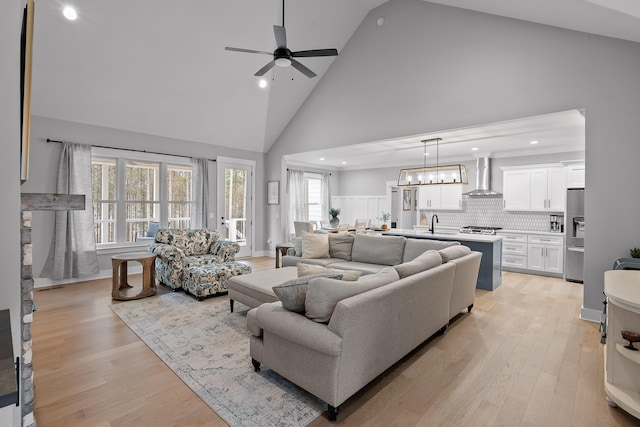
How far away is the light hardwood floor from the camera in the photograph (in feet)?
6.85

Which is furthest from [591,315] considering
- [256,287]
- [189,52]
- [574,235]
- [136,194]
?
[136,194]

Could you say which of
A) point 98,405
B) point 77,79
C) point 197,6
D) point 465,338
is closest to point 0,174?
point 98,405

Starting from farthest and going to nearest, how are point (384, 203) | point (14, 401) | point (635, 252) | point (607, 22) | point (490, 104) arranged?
point (384, 203) → point (490, 104) → point (635, 252) → point (607, 22) → point (14, 401)

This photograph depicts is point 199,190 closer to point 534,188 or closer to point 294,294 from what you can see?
point 294,294

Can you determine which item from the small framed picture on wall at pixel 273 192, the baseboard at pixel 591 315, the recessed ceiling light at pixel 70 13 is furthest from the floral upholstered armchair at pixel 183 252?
the baseboard at pixel 591 315

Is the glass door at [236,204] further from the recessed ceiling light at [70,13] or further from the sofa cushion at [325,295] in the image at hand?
the sofa cushion at [325,295]

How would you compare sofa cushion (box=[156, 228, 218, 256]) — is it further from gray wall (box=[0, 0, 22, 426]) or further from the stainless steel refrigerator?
the stainless steel refrigerator

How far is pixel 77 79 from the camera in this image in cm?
477

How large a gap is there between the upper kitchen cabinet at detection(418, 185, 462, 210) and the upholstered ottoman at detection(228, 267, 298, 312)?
17.7ft

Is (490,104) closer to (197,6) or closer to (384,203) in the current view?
(197,6)

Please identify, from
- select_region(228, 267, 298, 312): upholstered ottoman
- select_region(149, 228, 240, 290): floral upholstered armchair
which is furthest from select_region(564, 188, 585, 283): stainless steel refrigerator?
select_region(149, 228, 240, 290): floral upholstered armchair

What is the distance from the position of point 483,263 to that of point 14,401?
18.4ft

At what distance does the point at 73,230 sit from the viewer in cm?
529

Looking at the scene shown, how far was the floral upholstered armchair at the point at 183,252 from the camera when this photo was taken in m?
4.70
